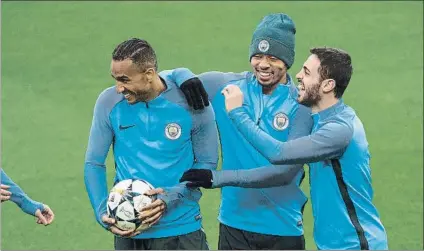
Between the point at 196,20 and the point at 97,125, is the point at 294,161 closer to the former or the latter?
the point at 97,125

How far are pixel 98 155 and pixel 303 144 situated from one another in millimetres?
1229

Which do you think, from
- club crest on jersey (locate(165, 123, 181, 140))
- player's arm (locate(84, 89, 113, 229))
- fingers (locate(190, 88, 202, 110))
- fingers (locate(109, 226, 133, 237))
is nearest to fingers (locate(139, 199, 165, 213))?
fingers (locate(109, 226, 133, 237))

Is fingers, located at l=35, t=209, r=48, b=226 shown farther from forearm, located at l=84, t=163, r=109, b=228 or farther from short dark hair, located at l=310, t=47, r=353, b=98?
short dark hair, located at l=310, t=47, r=353, b=98

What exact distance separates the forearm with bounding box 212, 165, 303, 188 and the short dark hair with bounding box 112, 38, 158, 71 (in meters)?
0.76

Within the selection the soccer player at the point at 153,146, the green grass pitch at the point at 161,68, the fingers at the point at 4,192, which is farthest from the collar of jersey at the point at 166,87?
the green grass pitch at the point at 161,68

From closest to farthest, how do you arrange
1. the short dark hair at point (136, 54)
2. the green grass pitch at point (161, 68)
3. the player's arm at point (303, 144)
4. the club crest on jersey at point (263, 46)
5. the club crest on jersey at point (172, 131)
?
1. the player's arm at point (303, 144)
2. the short dark hair at point (136, 54)
3. the club crest on jersey at point (172, 131)
4. the club crest on jersey at point (263, 46)
5. the green grass pitch at point (161, 68)

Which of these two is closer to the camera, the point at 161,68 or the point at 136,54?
the point at 136,54

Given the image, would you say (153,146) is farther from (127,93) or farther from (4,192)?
(4,192)

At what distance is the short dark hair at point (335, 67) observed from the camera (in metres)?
6.09

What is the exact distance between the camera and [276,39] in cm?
658

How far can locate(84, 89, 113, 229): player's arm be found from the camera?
6.20 m

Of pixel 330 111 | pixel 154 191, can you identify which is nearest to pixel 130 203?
pixel 154 191

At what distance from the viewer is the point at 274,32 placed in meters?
6.64

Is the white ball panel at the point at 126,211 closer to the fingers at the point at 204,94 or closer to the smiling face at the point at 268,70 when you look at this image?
the fingers at the point at 204,94
